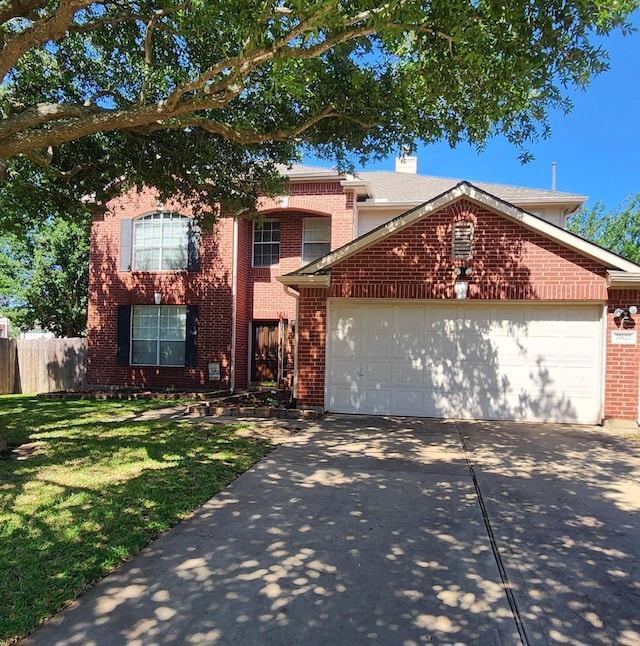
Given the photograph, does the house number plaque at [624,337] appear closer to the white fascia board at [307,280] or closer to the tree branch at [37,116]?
the white fascia board at [307,280]

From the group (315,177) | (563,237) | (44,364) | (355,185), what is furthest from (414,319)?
(44,364)

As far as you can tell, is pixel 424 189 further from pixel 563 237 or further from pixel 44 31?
pixel 44 31

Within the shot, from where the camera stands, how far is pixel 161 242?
15.4 meters

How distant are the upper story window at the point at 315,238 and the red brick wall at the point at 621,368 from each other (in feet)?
26.3

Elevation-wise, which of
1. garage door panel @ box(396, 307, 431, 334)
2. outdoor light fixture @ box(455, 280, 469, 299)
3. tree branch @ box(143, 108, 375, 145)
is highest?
tree branch @ box(143, 108, 375, 145)

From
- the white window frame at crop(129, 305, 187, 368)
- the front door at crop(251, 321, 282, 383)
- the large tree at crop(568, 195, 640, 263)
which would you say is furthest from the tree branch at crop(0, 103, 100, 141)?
the large tree at crop(568, 195, 640, 263)

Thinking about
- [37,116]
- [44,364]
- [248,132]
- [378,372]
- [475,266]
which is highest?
[248,132]

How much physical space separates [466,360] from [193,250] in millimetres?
9100

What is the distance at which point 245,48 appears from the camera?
5480 mm

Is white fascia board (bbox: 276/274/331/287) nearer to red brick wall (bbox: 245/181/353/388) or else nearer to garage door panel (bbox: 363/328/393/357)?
garage door panel (bbox: 363/328/393/357)

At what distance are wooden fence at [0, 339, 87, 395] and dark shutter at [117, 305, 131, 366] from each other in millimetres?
2505

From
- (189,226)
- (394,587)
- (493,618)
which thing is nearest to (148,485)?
(394,587)

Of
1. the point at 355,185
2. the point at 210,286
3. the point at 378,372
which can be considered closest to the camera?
the point at 378,372

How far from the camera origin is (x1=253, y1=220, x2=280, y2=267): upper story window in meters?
15.5
